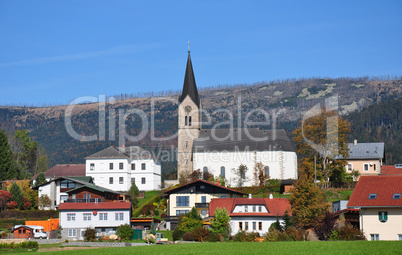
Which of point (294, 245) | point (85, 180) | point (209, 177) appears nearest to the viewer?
point (294, 245)

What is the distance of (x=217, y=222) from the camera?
49344mm

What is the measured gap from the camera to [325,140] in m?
70.9

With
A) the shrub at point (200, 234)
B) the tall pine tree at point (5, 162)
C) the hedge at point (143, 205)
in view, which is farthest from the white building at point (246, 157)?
the shrub at point (200, 234)

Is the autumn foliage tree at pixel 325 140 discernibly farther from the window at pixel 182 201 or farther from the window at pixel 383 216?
the window at pixel 383 216

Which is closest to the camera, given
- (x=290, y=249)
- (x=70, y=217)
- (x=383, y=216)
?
(x=290, y=249)

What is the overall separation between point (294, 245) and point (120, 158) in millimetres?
52157

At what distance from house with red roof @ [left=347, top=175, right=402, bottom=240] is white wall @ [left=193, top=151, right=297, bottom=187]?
3967cm

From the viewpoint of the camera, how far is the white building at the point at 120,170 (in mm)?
82812

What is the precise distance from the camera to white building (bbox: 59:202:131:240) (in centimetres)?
5472

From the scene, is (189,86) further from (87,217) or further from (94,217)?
(87,217)

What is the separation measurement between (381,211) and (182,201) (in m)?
25.4

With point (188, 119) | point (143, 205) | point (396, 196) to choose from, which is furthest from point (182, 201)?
point (188, 119)

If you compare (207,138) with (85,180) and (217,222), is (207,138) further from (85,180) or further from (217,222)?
(217,222)

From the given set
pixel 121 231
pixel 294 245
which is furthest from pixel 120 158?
pixel 294 245
